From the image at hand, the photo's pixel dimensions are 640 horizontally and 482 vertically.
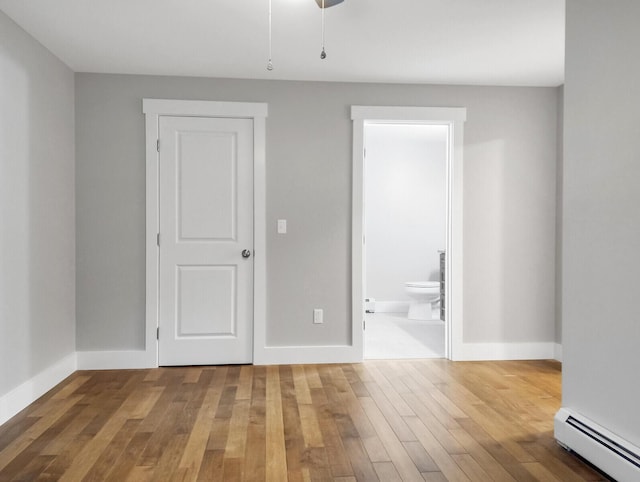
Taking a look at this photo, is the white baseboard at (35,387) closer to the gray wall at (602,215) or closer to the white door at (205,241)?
the white door at (205,241)

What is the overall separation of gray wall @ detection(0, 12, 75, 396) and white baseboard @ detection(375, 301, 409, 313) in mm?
4282

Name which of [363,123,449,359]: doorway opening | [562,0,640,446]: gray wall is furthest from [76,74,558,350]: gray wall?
[363,123,449,359]: doorway opening

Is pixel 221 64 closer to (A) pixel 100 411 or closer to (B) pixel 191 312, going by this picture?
(B) pixel 191 312

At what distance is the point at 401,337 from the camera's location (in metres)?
5.66

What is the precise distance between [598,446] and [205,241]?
3.13 m

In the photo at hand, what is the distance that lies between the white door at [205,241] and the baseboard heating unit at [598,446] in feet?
8.34

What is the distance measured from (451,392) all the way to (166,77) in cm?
329

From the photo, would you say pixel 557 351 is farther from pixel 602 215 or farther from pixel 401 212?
pixel 401 212

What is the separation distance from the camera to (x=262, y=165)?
4.43m

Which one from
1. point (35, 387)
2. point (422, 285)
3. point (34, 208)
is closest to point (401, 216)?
point (422, 285)

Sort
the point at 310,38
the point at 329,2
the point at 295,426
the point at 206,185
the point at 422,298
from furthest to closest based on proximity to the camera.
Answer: the point at 422,298 < the point at 206,185 < the point at 310,38 < the point at 295,426 < the point at 329,2

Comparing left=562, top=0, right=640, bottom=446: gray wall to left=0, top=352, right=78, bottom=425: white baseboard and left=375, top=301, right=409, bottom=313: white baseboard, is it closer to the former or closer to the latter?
left=0, top=352, right=78, bottom=425: white baseboard

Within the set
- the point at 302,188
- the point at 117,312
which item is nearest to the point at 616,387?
the point at 302,188

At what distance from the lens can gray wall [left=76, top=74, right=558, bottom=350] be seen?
430 centimetres
